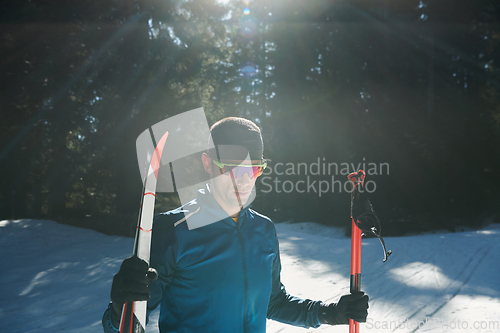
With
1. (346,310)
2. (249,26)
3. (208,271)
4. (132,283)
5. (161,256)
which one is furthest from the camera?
(249,26)

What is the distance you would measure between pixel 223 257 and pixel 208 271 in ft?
0.32

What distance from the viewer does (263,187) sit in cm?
2005

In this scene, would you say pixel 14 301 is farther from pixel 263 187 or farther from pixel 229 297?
pixel 263 187

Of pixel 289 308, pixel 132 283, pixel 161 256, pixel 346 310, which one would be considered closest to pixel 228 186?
pixel 161 256

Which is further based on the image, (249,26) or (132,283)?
(249,26)

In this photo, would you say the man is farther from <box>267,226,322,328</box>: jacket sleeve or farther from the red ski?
the red ski

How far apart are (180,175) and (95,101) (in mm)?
4702

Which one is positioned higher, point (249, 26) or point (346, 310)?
point (249, 26)

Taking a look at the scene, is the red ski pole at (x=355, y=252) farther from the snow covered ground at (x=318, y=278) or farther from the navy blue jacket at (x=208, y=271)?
the snow covered ground at (x=318, y=278)

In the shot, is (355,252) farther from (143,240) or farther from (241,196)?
(143,240)

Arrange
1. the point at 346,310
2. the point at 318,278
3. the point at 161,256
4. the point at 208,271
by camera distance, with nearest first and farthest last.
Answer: the point at 161,256
the point at 208,271
the point at 346,310
the point at 318,278

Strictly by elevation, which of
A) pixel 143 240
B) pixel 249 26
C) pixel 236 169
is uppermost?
pixel 249 26

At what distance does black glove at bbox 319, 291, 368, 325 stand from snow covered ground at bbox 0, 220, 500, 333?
285cm

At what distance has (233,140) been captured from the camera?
164 centimetres
